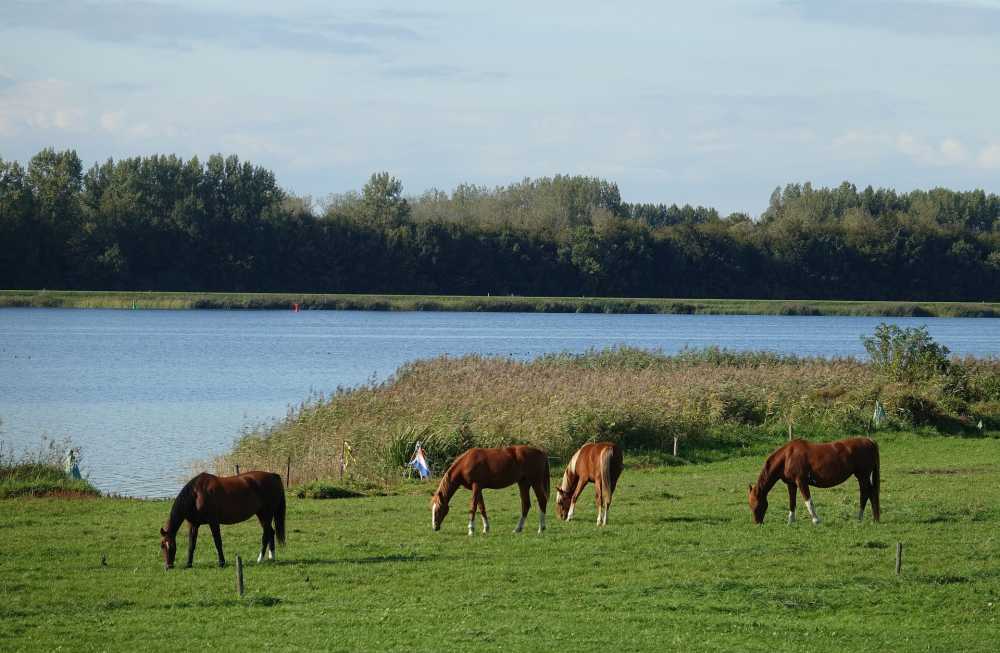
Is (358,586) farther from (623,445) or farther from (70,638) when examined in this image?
(623,445)

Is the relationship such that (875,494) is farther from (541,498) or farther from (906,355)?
(906,355)

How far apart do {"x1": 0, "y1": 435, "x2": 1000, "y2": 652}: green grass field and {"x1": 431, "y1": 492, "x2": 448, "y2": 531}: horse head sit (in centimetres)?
16

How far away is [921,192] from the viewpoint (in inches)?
6993

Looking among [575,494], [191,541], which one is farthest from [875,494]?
[191,541]

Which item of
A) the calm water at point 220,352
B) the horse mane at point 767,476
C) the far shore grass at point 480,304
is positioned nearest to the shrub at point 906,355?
the calm water at point 220,352

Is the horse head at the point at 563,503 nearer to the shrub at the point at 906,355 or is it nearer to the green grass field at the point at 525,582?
the green grass field at the point at 525,582

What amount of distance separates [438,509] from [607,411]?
11727mm

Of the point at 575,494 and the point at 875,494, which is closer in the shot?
the point at 875,494

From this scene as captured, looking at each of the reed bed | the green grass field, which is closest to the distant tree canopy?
the reed bed

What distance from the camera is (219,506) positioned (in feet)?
51.0

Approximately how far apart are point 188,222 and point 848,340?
2766 inches

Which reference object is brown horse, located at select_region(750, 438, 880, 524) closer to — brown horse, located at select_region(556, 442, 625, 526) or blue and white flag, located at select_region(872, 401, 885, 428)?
brown horse, located at select_region(556, 442, 625, 526)

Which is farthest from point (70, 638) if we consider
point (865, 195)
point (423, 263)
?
point (865, 195)

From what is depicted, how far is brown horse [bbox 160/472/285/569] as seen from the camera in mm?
15484
